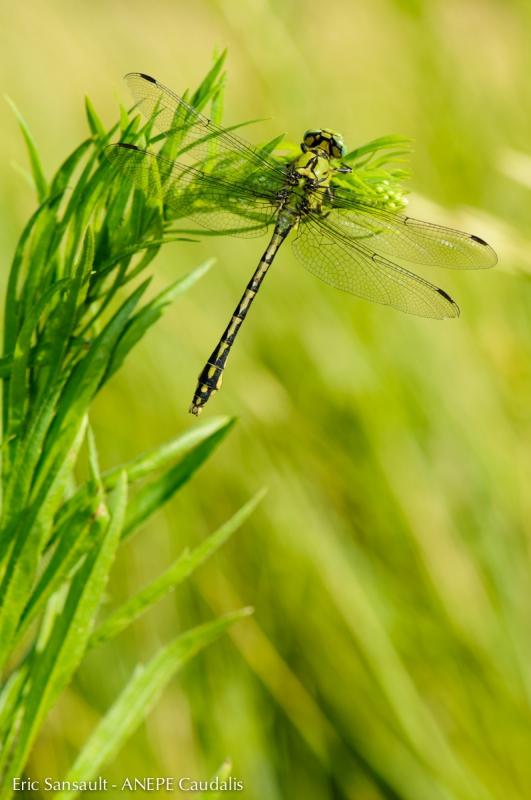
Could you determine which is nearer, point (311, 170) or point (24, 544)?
point (24, 544)

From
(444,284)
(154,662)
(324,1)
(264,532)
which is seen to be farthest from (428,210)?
(324,1)

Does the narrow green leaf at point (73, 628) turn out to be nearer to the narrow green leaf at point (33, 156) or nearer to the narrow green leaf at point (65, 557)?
the narrow green leaf at point (65, 557)

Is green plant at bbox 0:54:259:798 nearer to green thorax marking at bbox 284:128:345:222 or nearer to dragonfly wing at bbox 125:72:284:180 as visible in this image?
dragonfly wing at bbox 125:72:284:180

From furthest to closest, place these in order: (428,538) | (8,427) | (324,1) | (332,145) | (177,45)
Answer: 1. (324,1)
2. (177,45)
3. (428,538)
4. (332,145)
5. (8,427)

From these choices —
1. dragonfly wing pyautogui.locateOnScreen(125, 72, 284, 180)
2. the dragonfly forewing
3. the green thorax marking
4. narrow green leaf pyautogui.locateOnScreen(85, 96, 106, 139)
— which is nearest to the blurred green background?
the dragonfly forewing

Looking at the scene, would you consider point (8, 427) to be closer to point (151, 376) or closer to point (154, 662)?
point (154, 662)

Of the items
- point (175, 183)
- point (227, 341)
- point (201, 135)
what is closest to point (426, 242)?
point (227, 341)

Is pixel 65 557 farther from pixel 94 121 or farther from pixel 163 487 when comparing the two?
pixel 94 121
